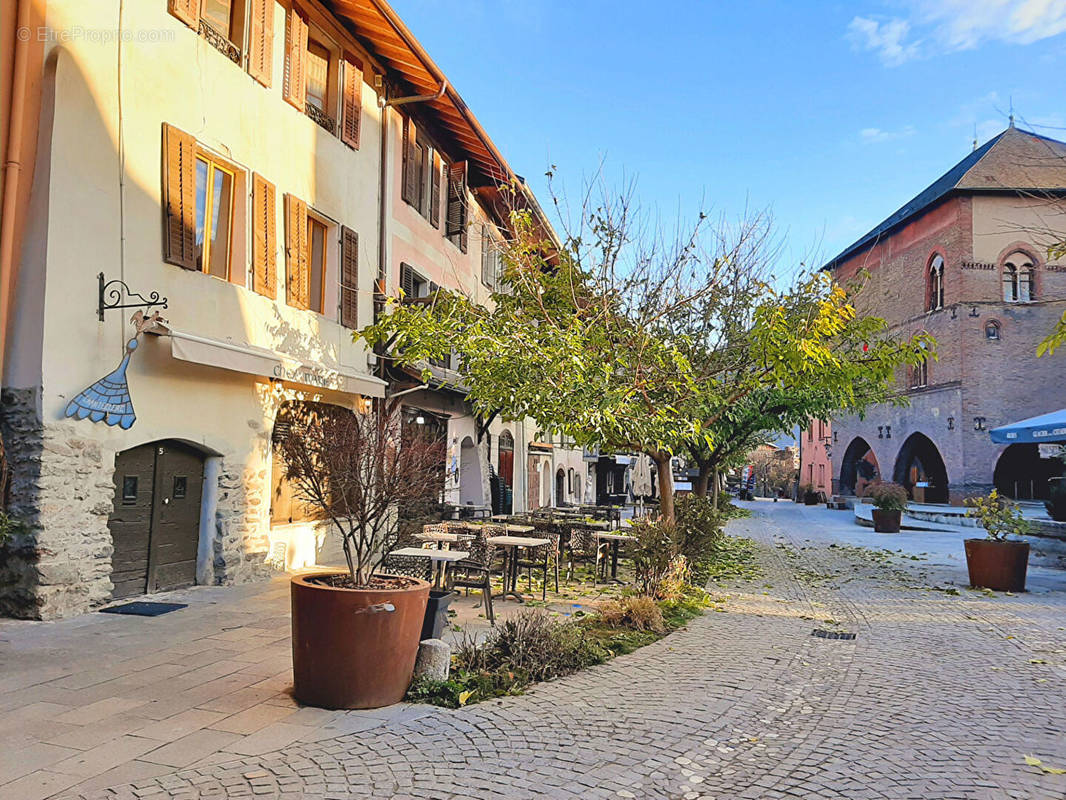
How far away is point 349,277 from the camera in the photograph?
12273 millimetres

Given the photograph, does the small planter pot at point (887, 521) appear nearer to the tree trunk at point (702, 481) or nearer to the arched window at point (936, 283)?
the tree trunk at point (702, 481)

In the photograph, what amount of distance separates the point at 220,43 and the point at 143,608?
6645mm

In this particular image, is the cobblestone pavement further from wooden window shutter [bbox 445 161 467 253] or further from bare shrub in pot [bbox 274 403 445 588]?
wooden window shutter [bbox 445 161 467 253]

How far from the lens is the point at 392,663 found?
4.97 metres

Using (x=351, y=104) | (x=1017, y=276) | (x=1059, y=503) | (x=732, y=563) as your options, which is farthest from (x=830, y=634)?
(x=1017, y=276)

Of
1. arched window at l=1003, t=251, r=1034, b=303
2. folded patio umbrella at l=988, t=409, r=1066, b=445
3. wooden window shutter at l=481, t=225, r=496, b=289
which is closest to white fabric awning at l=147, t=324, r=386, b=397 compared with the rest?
wooden window shutter at l=481, t=225, r=496, b=289

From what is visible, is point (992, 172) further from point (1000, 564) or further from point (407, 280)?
point (407, 280)

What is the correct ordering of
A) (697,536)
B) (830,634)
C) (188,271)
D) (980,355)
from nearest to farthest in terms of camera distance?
(830,634), (188,271), (697,536), (980,355)

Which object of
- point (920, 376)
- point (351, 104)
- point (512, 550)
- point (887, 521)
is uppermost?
point (351, 104)

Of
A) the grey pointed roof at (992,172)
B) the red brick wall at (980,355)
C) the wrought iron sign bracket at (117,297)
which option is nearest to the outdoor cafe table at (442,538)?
the wrought iron sign bracket at (117,297)

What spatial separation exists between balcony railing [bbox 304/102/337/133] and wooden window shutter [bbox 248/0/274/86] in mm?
934

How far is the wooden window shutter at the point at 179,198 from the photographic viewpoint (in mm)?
8516

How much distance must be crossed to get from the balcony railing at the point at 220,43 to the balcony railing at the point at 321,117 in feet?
4.63

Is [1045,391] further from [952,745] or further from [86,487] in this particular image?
[86,487]
